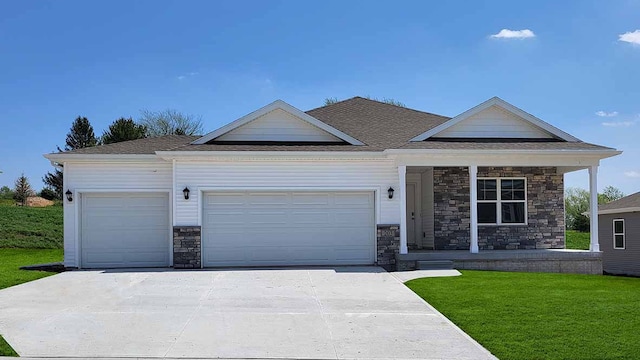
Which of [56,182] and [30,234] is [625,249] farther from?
[56,182]

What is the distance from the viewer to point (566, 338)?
7.59 metres

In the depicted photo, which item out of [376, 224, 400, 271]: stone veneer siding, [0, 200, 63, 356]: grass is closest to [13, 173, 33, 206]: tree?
[0, 200, 63, 356]: grass

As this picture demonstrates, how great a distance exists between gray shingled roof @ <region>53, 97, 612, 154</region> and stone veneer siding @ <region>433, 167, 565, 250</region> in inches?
49.2

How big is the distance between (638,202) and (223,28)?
1722 cm

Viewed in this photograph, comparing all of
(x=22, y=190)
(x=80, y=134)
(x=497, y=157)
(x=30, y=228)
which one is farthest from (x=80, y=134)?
(x=497, y=157)

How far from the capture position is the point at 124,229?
15609 mm

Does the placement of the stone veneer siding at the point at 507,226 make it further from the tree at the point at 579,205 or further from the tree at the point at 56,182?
the tree at the point at 56,182

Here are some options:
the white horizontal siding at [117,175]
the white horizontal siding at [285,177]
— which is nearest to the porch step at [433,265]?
the white horizontal siding at [285,177]

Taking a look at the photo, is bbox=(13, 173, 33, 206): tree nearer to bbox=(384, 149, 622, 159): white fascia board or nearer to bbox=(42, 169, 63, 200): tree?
bbox=(42, 169, 63, 200): tree

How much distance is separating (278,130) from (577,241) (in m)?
19.4

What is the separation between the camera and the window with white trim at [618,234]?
24219 millimetres

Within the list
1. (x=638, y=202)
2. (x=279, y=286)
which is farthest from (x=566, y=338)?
(x=638, y=202)

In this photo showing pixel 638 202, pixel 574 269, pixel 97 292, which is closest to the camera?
pixel 97 292

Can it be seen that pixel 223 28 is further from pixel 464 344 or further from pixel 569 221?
pixel 569 221
